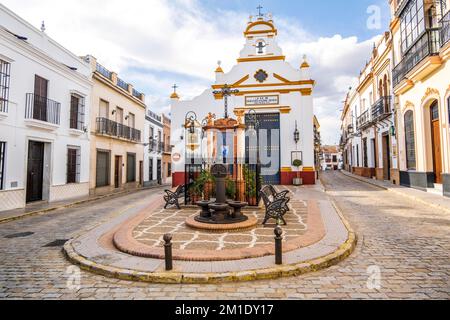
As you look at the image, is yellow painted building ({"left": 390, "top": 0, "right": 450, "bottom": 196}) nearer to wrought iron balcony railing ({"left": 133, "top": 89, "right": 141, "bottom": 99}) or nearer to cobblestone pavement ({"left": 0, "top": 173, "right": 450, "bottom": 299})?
cobblestone pavement ({"left": 0, "top": 173, "right": 450, "bottom": 299})

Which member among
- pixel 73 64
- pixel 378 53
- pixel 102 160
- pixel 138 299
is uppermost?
pixel 378 53

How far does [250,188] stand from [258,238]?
138 inches

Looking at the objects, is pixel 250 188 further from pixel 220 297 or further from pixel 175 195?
pixel 220 297

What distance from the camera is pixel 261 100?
17.7 metres

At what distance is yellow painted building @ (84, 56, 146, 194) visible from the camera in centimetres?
1504

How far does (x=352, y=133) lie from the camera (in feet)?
93.4

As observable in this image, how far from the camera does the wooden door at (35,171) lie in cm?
1082

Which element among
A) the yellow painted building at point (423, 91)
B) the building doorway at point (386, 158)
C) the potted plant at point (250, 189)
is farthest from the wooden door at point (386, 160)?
the potted plant at point (250, 189)

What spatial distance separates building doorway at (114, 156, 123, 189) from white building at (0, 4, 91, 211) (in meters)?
3.01

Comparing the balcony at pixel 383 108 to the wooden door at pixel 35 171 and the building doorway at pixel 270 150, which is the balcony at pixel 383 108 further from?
the wooden door at pixel 35 171

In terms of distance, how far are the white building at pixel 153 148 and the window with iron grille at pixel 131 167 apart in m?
2.03

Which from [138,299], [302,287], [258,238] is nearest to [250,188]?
[258,238]

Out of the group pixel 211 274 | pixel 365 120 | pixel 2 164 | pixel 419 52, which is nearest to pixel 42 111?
pixel 2 164

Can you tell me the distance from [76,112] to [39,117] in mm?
2779
